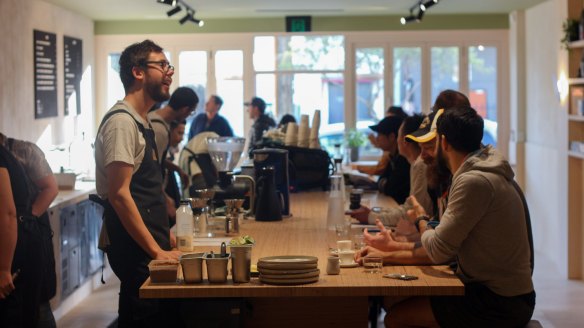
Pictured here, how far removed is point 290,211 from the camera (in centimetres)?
518

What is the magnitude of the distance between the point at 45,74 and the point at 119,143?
245 inches

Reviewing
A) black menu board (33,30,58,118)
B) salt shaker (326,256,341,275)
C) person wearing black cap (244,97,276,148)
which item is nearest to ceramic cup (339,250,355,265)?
salt shaker (326,256,341,275)

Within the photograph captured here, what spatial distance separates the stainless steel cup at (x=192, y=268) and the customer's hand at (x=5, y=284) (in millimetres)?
1372

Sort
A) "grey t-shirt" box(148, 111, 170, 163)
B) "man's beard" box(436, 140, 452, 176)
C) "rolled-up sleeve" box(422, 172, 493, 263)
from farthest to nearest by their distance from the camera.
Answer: "grey t-shirt" box(148, 111, 170, 163)
"man's beard" box(436, 140, 452, 176)
"rolled-up sleeve" box(422, 172, 493, 263)

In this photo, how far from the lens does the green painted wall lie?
38.5 feet

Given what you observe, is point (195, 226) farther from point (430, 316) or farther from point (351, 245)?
point (430, 316)

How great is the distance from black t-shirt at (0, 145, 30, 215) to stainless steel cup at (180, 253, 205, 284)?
4.30 feet

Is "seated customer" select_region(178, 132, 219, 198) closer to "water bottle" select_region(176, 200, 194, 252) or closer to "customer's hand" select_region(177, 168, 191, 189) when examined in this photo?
"customer's hand" select_region(177, 168, 191, 189)

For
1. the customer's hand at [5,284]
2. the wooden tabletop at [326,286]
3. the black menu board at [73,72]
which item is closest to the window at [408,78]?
the black menu board at [73,72]

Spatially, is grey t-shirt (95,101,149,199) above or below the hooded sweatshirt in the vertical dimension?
above

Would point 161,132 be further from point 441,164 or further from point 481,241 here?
point 481,241

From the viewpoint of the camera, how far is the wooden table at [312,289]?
10.00ft

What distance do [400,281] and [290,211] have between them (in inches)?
82.6

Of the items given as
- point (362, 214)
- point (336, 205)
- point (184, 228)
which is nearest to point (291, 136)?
point (362, 214)
